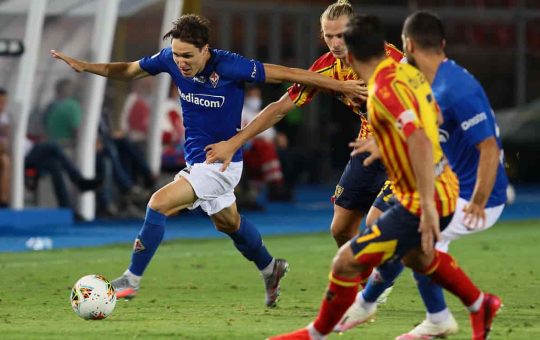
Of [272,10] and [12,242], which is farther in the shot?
[272,10]

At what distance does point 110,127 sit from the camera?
19547 mm

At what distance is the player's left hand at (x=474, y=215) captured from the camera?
700 centimetres

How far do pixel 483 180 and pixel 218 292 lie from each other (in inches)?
151

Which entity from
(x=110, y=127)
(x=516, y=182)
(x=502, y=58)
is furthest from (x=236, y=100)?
(x=502, y=58)

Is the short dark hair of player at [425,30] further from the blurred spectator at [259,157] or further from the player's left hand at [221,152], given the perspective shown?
the blurred spectator at [259,157]

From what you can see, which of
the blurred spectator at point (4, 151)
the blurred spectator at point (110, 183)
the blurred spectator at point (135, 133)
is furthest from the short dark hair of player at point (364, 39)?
the blurred spectator at point (135, 133)

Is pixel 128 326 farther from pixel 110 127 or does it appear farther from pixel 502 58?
pixel 502 58

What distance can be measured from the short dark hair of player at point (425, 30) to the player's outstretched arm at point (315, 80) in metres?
1.57

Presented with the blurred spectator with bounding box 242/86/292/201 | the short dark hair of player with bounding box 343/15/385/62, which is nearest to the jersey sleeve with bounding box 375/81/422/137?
the short dark hair of player with bounding box 343/15/385/62

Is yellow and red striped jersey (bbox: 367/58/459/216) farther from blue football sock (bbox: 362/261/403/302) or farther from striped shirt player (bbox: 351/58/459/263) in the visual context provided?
blue football sock (bbox: 362/261/403/302)

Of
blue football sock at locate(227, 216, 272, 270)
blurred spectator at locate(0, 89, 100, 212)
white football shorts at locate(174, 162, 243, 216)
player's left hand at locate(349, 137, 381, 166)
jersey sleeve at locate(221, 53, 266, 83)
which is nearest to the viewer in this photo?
player's left hand at locate(349, 137, 381, 166)

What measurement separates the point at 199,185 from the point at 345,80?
1.24 metres

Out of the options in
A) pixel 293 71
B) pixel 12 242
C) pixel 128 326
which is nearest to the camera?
pixel 128 326

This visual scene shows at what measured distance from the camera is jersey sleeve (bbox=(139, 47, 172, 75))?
9.41 m
